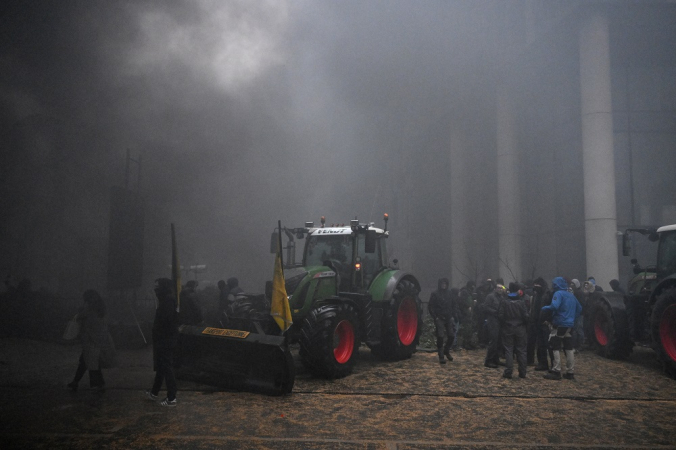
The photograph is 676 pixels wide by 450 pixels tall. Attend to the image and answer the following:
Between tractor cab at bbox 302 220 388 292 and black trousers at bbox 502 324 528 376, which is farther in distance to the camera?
tractor cab at bbox 302 220 388 292

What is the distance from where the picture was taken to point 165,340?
18.9 feet

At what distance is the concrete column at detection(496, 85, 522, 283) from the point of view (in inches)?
795

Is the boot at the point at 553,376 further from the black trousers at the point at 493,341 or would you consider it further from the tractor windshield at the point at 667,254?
the tractor windshield at the point at 667,254

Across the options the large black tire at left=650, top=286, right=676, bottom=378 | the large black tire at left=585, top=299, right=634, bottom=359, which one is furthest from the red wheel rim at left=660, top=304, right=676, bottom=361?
the large black tire at left=585, top=299, right=634, bottom=359

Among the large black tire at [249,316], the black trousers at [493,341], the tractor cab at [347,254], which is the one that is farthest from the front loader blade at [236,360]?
the black trousers at [493,341]

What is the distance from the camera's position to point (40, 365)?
819cm

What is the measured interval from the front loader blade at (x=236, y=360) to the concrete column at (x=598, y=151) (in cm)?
1347

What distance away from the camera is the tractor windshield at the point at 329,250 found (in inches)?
332

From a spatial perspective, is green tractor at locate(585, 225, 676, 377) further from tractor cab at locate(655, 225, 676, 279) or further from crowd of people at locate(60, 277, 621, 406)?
crowd of people at locate(60, 277, 621, 406)

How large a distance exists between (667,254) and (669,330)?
1.52 m

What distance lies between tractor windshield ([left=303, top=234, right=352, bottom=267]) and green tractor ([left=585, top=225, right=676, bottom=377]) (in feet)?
16.1

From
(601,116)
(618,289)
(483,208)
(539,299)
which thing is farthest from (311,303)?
(483,208)

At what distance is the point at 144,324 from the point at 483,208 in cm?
1853

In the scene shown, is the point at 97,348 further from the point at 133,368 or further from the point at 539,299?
the point at 539,299
